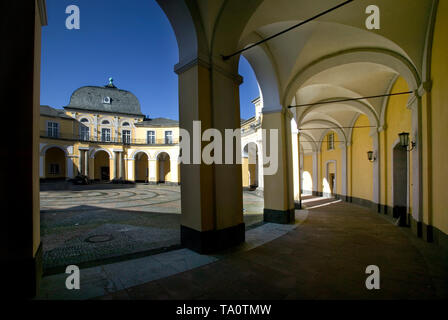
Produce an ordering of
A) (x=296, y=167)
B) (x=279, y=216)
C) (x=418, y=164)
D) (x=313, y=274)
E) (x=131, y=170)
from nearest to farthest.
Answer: (x=313, y=274) → (x=418, y=164) → (x=279, y=216) → (x=296, y=167) → (x=131, y=170)

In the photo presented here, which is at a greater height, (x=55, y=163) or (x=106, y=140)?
(x=106, y=140)

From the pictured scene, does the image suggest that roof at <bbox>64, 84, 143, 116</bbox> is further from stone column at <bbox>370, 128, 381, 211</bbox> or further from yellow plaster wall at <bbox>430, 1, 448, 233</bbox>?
yellow plaster wall at <bbox>430, 1, 448, 233</bbox>

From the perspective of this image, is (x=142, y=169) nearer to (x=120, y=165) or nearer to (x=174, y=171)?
(x=120, y=165)

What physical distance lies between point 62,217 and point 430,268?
11511 mm

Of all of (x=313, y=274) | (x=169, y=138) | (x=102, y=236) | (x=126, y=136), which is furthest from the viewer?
(x=126, y=136)

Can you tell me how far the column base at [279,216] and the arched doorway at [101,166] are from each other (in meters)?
36.0

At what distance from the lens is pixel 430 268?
4031mm

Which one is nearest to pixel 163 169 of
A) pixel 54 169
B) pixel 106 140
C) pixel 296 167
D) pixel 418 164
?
pixel 106 140

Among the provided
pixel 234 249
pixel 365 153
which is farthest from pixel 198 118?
pixel 365 153

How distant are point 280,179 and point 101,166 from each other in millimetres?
36912

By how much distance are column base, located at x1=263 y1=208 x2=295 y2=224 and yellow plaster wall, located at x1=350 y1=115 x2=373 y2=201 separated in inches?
314

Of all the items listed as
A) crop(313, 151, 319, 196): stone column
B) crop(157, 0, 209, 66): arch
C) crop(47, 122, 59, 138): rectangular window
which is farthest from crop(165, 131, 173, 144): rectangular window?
crop(157, 0, 209, 66): arch

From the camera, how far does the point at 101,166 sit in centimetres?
3606

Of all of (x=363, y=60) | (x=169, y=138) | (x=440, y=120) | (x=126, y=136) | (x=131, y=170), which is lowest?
(x=131, y=170)
